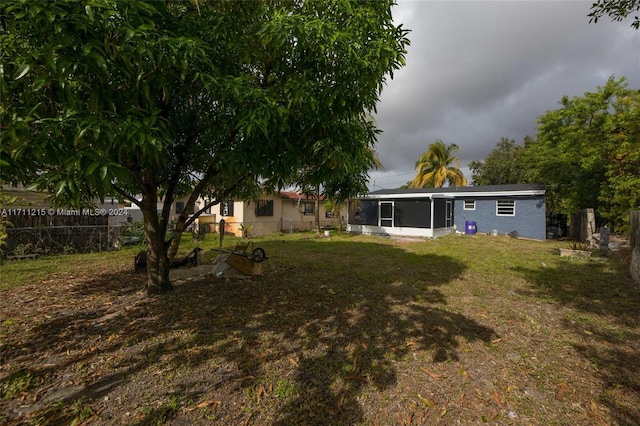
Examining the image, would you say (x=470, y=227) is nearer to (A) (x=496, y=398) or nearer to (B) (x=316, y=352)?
(A) (x=496, y=398)

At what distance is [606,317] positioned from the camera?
5004 millimetres

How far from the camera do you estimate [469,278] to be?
7.60m

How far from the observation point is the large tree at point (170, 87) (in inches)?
88.8

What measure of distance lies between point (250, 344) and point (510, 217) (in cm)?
1900

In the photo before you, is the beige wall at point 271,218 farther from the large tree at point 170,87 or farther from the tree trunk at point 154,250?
the large tree at point 170,87

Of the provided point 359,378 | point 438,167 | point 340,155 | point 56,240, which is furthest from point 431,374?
point 438,167

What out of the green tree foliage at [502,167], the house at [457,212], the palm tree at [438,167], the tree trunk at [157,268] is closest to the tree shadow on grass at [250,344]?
the tree trunk at [157,268]

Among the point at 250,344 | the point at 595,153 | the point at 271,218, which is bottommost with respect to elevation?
the point at 250,344

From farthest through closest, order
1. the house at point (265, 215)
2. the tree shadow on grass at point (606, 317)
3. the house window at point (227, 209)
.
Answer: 1. the house window at point (227, 209)
2. the house at point (265, 215)
3. the tree shadow on grass at point (606, 317)

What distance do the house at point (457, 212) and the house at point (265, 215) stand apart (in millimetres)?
4711

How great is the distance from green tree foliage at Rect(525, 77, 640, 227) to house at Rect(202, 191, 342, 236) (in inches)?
602

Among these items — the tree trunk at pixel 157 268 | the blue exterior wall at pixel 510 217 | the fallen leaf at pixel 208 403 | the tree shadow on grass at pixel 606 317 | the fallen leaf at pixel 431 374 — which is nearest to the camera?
the fallen leaf at pixel 208 403

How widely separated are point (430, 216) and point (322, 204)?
10.3 m

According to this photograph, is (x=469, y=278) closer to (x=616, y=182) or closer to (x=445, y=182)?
(x=616, y=182)
